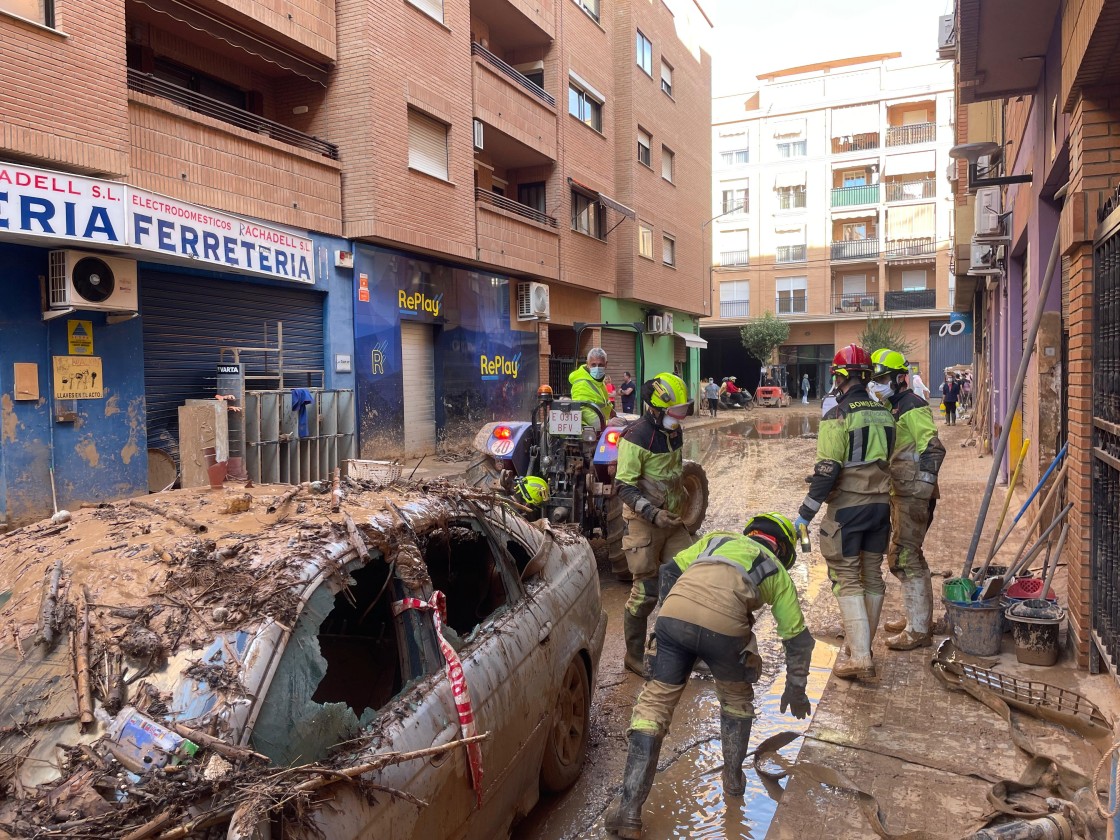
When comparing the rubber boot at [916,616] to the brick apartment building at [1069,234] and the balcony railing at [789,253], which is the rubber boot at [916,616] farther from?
the balcony railing at [789,253]

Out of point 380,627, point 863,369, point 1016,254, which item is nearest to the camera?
point 380,627

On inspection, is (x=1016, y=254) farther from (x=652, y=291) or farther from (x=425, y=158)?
(x=652, y=291)

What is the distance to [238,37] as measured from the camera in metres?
11.8

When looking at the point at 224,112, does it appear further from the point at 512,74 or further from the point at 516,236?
the point at 512,74

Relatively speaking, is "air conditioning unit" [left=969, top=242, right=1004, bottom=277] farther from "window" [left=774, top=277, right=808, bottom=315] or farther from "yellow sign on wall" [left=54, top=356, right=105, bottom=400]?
"window" [left=774, top=277, right=808, bottom=315]

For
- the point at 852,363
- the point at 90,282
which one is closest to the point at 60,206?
the point at 90,282

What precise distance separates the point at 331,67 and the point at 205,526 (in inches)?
476

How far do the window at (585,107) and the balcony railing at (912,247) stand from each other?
87.2 feet

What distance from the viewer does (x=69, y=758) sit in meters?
2.00

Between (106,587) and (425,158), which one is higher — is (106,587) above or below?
below

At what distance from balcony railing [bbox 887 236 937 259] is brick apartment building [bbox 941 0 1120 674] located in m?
34.1

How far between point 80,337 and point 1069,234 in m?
9.31

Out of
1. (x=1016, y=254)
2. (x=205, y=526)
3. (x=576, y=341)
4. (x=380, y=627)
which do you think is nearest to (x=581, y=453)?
(x=380, y=627)

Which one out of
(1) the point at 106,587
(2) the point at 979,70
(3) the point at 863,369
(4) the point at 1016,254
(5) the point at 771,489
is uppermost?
(2) the point at 979,70
